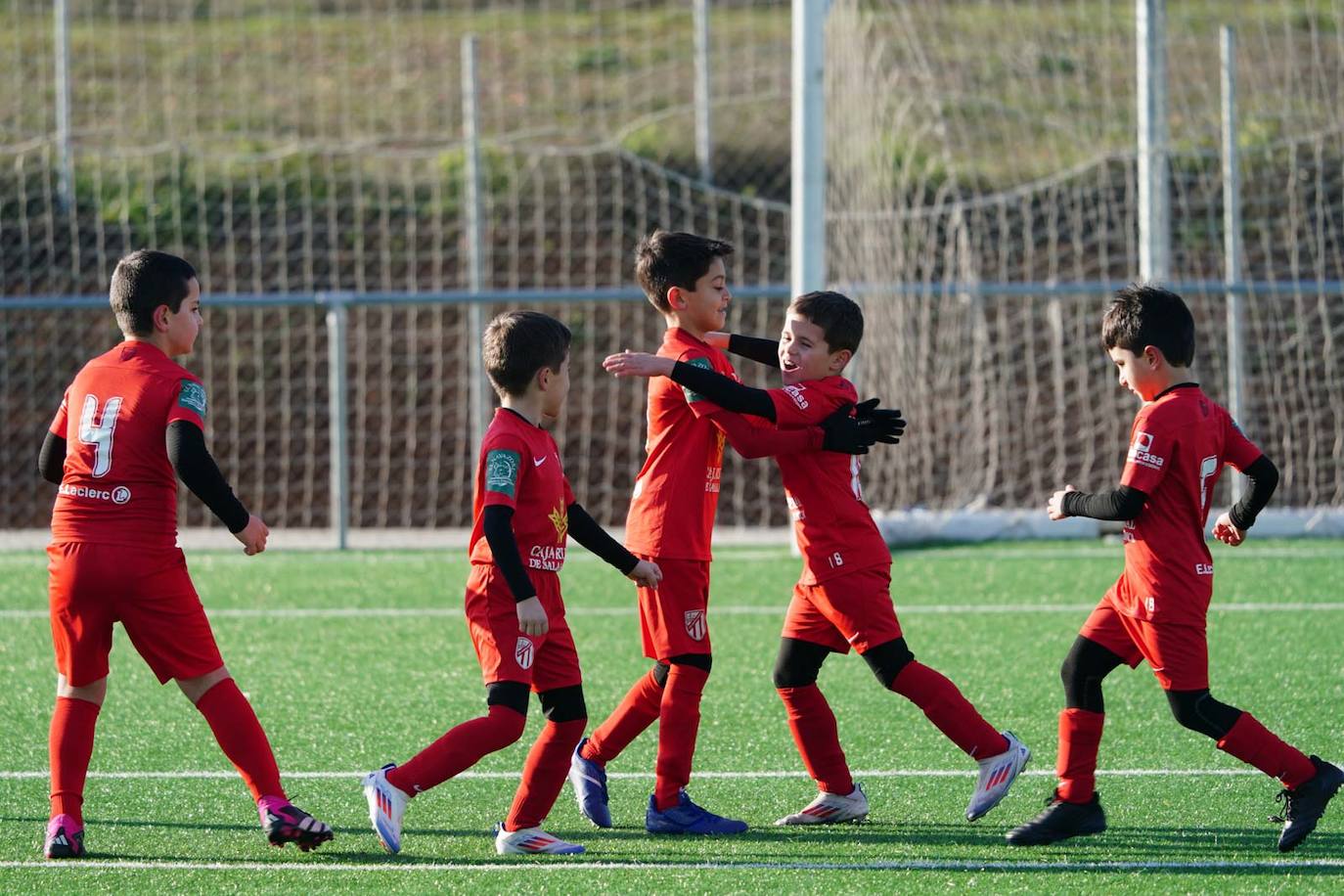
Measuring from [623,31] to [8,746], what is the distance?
650 inches

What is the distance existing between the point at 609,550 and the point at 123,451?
124 cm

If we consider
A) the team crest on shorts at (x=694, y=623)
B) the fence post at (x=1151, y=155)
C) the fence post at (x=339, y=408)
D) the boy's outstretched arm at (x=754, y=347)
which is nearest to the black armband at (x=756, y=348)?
the boy's outstretched arm at (x=754, y=347)

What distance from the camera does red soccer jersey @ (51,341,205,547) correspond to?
13.2 feet

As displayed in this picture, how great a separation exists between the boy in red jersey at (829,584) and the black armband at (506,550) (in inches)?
20.4

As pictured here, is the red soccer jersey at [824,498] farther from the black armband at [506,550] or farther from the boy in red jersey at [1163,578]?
the black armband at [506,550]

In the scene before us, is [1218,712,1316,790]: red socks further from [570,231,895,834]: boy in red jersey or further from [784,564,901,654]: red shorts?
[570,231,895,834]: boy in red jersey

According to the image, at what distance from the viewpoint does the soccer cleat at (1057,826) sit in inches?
161

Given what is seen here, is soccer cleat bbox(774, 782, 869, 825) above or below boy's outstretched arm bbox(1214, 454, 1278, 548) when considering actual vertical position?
below

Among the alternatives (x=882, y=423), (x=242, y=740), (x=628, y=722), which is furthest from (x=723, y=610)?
(x=242, y=740)

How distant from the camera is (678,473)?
4.41 meters

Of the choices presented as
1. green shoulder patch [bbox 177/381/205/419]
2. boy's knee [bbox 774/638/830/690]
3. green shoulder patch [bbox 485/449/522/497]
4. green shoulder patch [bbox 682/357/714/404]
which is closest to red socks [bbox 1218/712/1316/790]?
boy's knee [bbox 774/638/830/690]

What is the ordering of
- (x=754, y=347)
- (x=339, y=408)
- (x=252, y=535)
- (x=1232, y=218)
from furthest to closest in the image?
1. (x=1232, y=218)
2. (x=339, y=408)
3. (x=754, y=347)
4. (x=252, y=535)

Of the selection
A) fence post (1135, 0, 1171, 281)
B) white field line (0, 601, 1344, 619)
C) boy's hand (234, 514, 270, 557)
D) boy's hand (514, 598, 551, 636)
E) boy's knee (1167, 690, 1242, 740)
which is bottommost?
white field line (0, 601, 1344, 619)

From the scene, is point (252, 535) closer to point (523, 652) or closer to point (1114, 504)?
point (523, 652)
